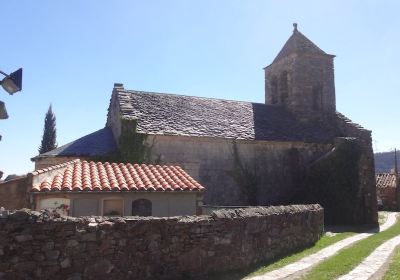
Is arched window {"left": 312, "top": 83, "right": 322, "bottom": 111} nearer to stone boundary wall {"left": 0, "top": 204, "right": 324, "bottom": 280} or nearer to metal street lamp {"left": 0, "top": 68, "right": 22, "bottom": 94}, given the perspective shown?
stone boundary wall {"left": 0, "top": 204, "right": 324, "bottom": 280}

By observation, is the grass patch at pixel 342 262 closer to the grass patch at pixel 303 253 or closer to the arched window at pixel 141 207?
the grass patch at pixel 303 253

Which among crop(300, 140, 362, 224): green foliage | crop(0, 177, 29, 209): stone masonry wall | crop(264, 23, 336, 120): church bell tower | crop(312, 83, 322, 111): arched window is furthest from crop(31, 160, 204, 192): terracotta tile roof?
crop(312, 83, 322, 111): arched window

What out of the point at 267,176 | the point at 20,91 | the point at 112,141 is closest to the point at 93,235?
the point at 20,91

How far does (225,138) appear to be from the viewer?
2058 centimetres

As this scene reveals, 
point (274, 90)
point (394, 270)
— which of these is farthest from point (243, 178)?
point (394, 270)

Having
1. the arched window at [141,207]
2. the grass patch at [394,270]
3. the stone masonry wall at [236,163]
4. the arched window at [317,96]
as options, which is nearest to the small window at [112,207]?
the arched window at [141,207]

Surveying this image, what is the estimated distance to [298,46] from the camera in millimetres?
27188

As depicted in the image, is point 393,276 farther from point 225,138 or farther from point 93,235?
point 225,138

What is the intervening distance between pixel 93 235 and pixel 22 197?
316 inches

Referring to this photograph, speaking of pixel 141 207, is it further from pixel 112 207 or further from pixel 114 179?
pixel 114 179

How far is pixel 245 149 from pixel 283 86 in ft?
29.3

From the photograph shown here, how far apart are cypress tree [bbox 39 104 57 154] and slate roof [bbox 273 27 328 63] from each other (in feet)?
95.1

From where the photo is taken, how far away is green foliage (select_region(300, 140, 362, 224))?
2136cm

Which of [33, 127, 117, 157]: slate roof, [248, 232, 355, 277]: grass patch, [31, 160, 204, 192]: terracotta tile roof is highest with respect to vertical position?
[33, 127, 117, 157]: slate roof
